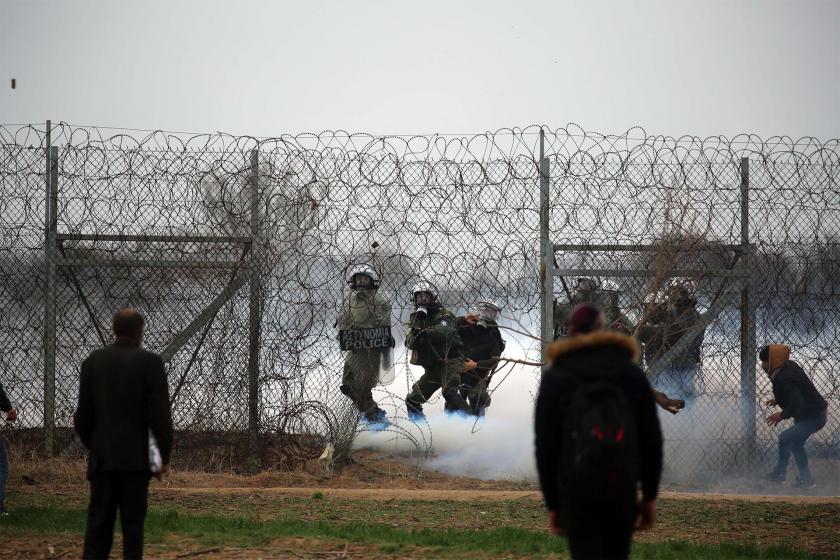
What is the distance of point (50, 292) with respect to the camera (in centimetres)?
1045

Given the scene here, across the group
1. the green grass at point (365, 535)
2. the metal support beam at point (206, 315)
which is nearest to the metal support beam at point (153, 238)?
the metal support beam at point (206, 315)

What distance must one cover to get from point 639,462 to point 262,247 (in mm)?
6538

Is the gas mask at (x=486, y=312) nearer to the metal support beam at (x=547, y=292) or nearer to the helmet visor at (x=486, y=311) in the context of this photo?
the helmet visor at (x=486, y=311)

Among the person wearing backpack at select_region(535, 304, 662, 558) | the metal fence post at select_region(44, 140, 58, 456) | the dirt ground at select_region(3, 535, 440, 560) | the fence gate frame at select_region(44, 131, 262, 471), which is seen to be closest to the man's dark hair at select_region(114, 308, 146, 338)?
the dirt ground at select_region(3, 535, 440, 560)

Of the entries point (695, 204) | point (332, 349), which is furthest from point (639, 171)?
point (332, 349)

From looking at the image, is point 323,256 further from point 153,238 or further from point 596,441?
point 596,441

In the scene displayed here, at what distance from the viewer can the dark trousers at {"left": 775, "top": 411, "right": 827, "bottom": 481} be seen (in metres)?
10.1

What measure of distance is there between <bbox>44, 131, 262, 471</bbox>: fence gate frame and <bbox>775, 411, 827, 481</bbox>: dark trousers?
491 centimetres

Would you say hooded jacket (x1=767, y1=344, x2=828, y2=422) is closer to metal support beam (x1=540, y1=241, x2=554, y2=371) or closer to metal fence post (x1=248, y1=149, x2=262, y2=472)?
metal support beam (x1=540, y1=241, x2=554, y2=371)

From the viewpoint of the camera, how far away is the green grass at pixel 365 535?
6.98 metres

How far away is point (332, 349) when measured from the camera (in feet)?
34.3

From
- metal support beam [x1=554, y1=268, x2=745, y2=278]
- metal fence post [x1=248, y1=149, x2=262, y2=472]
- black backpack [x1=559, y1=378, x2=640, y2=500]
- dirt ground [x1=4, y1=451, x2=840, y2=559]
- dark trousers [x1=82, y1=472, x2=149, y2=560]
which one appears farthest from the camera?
metal fence post [x1=248, y1=149, x2=262, y2=472]

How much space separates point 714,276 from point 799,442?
5.65ft

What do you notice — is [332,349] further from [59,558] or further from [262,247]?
[59,558]
